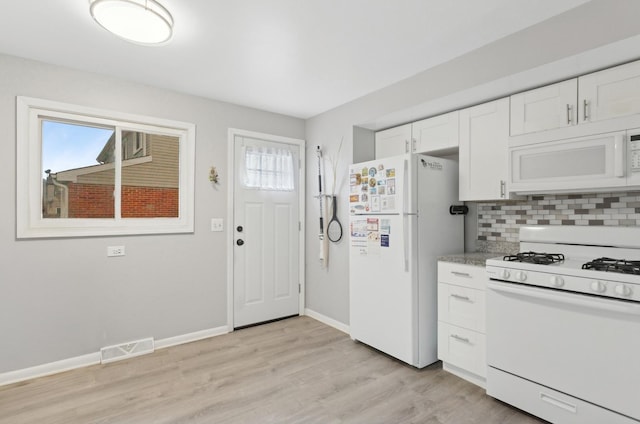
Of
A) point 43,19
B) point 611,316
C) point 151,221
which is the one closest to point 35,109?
point 43,19

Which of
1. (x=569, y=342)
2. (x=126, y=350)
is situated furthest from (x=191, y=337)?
(x=569, y=342)

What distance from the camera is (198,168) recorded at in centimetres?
330

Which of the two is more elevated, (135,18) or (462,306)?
(135,18)

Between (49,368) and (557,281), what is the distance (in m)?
3.69

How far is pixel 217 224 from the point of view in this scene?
341 cm

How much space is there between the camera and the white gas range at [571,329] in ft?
5.40

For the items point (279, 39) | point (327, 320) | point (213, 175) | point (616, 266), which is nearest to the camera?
point (616, 266)

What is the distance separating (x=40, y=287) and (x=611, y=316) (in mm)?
3835

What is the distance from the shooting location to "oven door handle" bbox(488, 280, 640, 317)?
1.62 metres

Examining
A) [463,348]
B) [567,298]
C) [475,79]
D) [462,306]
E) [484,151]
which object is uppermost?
[475,79]

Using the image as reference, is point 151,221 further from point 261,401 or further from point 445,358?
point 445,358

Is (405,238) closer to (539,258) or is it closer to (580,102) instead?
(539,258)

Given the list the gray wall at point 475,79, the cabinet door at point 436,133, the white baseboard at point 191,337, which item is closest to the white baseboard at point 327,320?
the gray wall at point 475,79

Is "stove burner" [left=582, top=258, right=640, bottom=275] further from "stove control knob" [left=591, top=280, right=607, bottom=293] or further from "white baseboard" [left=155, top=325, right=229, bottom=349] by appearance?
"white baseboard" [left=155, top=325, right=229, bottom=349]
